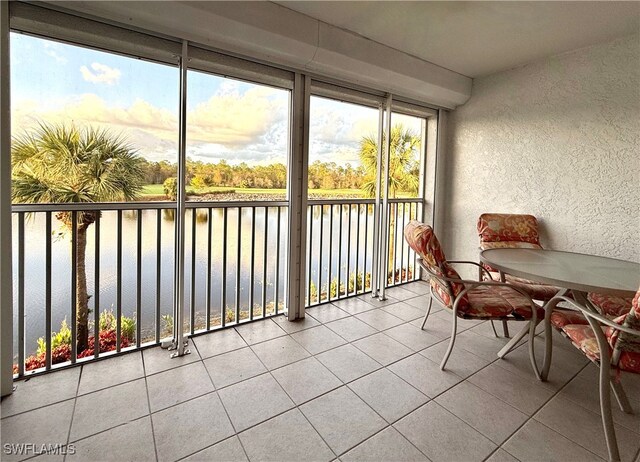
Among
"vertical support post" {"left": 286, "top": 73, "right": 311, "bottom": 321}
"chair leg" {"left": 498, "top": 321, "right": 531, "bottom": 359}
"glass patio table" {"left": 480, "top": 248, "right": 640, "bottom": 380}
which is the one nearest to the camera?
"glass patio table" {"left": 480, "top": 248, "right": 640, "bottom": 380}

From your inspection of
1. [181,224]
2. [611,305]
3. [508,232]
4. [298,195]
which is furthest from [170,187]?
[611,305]

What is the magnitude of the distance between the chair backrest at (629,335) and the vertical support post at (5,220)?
3.14m

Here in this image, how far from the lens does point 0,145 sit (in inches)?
66.2

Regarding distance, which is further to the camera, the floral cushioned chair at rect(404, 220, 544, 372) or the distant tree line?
the distant tree line

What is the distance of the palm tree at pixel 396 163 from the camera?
3.55 metres

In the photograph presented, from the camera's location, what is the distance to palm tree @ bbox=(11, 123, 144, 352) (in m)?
1.88

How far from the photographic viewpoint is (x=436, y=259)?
79.5 inches

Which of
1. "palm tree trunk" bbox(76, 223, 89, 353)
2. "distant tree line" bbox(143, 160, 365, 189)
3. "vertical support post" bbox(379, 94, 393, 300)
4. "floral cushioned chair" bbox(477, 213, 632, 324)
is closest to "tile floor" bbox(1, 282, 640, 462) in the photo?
"palm tree trunk" bbox(76, 223, 89, 353)

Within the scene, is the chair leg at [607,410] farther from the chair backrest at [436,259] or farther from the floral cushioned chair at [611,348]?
the chair backrest at [436,259]

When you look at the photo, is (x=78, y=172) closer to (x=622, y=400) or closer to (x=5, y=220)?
(x=5, y=220)

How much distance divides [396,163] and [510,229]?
148cm

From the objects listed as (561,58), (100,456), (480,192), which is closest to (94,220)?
(100,456)

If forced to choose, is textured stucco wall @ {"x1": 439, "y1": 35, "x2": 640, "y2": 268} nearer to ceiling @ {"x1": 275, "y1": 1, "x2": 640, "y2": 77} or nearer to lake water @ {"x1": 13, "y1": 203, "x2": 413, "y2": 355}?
ceiling @ {"x1": 275, "y1": 1, "x2": 640, "y2": 77}

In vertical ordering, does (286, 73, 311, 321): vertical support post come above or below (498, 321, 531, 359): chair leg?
above
